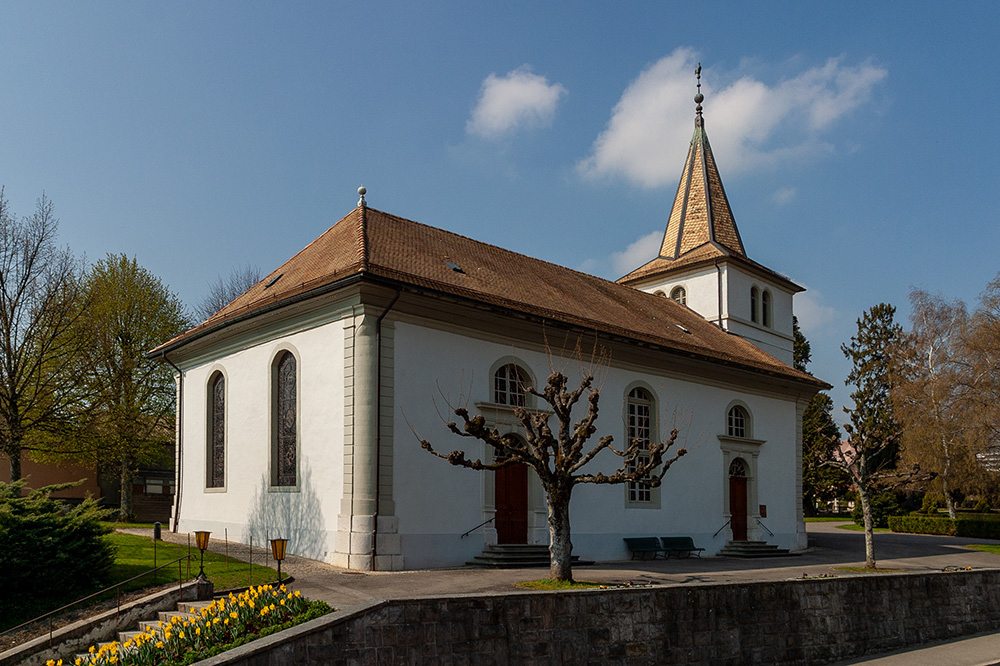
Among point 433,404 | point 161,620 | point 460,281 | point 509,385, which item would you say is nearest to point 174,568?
point 161,620

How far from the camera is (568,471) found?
14.3 m

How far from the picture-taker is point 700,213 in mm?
35969

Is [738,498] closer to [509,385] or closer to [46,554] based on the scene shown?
[509,385]

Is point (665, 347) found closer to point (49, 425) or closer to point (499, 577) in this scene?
point (499, 577)

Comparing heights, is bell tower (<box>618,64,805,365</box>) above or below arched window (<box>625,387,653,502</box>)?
above

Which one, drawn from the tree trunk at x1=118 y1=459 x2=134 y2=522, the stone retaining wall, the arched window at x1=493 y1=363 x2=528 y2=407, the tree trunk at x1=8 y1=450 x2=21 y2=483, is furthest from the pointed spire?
the tree trunk at x1=8 y1=450 x2=21 y2=483

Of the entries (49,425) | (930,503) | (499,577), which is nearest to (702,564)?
(499,577)

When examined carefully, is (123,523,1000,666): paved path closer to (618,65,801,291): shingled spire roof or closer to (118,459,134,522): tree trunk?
(118,459,134,522): tree trunk

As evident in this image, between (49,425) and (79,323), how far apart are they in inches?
147

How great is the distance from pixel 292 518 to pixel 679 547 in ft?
36.1

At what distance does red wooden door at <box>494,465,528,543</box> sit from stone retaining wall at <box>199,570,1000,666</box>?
712 cm

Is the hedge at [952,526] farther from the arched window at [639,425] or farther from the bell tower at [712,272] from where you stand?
the arched window at [639,425]

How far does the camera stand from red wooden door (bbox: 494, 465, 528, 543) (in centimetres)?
1995

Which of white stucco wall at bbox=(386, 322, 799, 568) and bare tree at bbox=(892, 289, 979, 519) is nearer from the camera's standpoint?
white stucco wall at bbox=(386, 322, 799, 568)
